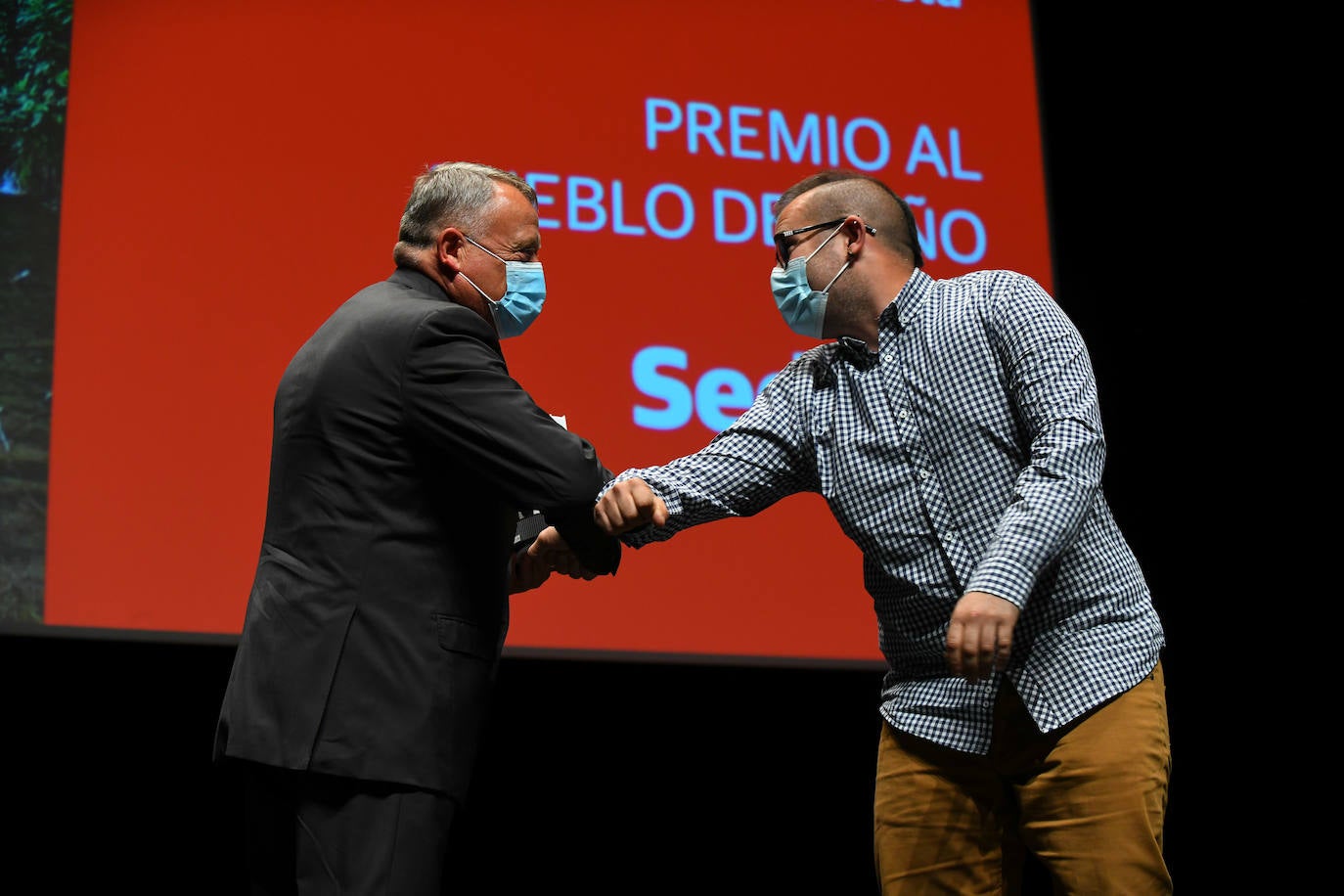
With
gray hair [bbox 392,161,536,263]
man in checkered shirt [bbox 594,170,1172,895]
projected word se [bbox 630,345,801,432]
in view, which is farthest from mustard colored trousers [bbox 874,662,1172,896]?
projected word se [bbox 630,345,801,432]

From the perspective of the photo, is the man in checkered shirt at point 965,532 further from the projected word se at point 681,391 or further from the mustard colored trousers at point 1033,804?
the projected word se at point 681,391

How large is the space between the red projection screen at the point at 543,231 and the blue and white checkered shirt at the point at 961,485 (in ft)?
3.83

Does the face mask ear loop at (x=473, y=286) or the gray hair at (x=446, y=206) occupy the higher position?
the gray hair at (x=446, y=206)

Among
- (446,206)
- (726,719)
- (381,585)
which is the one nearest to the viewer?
(381,585)

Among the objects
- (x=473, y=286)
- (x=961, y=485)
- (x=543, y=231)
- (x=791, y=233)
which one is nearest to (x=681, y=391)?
(x=543, y=231)

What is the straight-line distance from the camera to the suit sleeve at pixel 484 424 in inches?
78.9

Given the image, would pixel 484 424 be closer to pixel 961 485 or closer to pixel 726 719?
pixel 961 485

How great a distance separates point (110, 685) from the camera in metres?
3.48

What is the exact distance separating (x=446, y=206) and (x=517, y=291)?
0.60ft

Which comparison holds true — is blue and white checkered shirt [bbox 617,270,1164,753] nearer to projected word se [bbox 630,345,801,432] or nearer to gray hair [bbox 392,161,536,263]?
gray hair [bbox 392,161,536,263]

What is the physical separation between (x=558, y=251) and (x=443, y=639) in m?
1.77

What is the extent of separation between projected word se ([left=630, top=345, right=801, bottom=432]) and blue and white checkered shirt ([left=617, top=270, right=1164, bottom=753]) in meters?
1.15

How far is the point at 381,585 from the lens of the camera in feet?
6.36

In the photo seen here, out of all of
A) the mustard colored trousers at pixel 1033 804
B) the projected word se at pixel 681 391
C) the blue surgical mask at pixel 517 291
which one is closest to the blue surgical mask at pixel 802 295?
the blue surgical mask at pixel 517 291
